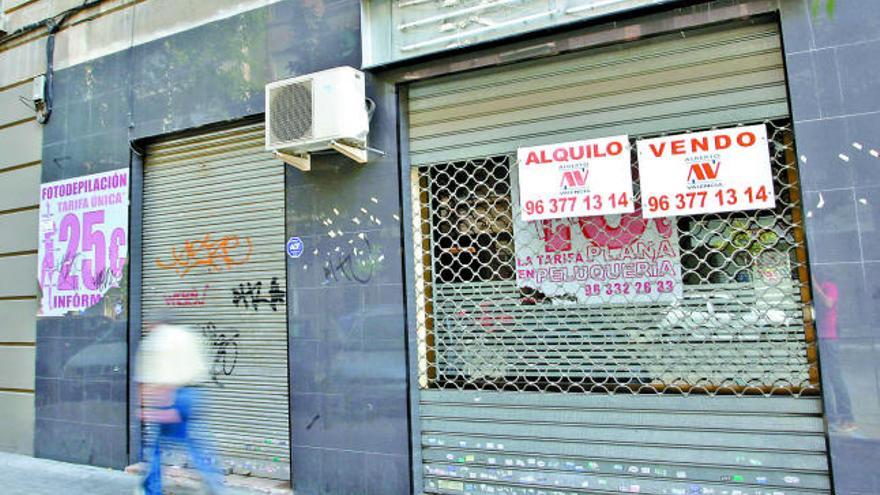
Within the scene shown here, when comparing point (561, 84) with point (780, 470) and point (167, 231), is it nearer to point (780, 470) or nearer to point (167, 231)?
point (780, 470)

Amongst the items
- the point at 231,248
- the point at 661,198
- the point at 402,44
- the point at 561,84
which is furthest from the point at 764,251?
the point at 231,248

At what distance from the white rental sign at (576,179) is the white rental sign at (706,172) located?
17 centimetres

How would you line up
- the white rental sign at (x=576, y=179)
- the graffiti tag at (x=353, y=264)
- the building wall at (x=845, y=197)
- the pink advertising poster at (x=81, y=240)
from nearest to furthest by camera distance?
the building wall at (x=845, y=197) < the white rental sign at (x=576, y=179) < the graffiti tag at (x=353, y=264) < the pink advertising poster at (x=81, y=240)

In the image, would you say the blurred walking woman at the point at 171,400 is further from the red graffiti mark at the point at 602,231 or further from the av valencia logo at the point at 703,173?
the av valencia logo at the point at 703,173

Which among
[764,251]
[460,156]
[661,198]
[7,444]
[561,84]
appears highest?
[561,84]

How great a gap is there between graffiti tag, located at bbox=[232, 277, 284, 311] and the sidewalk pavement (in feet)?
5.89

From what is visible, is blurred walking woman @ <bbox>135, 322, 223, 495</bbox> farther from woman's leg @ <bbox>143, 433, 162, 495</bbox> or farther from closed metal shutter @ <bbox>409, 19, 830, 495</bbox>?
closed metal shutter @ <bbox>409, 19, 830, 495</bbox>

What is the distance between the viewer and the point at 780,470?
3949 mm

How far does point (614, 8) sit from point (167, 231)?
543 cm

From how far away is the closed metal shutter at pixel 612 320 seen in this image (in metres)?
4.07

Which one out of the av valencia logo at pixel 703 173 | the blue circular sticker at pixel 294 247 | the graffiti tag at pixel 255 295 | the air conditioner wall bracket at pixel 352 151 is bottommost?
the graffiti tag at pixel 255 295

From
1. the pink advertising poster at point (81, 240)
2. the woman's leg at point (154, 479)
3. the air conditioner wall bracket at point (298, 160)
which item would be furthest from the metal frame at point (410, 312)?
the pink advertising poster at point (81, 240)

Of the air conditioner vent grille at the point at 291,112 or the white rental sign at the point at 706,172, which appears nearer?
the white rental sign at the point at 706,172

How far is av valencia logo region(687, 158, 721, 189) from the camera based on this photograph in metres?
4.20
